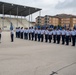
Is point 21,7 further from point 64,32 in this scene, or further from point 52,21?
point 64,32

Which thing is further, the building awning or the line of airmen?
the building awning

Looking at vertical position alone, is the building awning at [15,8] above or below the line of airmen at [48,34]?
above

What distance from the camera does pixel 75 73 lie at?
7039 mm

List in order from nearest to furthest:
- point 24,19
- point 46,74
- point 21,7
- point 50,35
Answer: point 46,74 → point 50,35 → point 21,7 → point 24,19

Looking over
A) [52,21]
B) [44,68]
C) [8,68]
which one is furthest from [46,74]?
[52,21]

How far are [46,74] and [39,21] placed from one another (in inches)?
2033

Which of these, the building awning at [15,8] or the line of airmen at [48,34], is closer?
the line of airmen at [48,34]

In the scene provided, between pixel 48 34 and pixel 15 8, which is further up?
pixel 15 8

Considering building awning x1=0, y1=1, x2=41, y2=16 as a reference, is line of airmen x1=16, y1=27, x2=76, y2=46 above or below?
below

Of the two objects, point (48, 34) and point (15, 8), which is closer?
point (48, 34)

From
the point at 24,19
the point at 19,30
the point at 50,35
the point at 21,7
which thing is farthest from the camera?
the point at 24,19

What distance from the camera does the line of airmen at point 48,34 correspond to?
18.5 meters

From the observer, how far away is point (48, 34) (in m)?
21.0

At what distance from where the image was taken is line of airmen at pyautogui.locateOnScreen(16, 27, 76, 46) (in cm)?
1845
